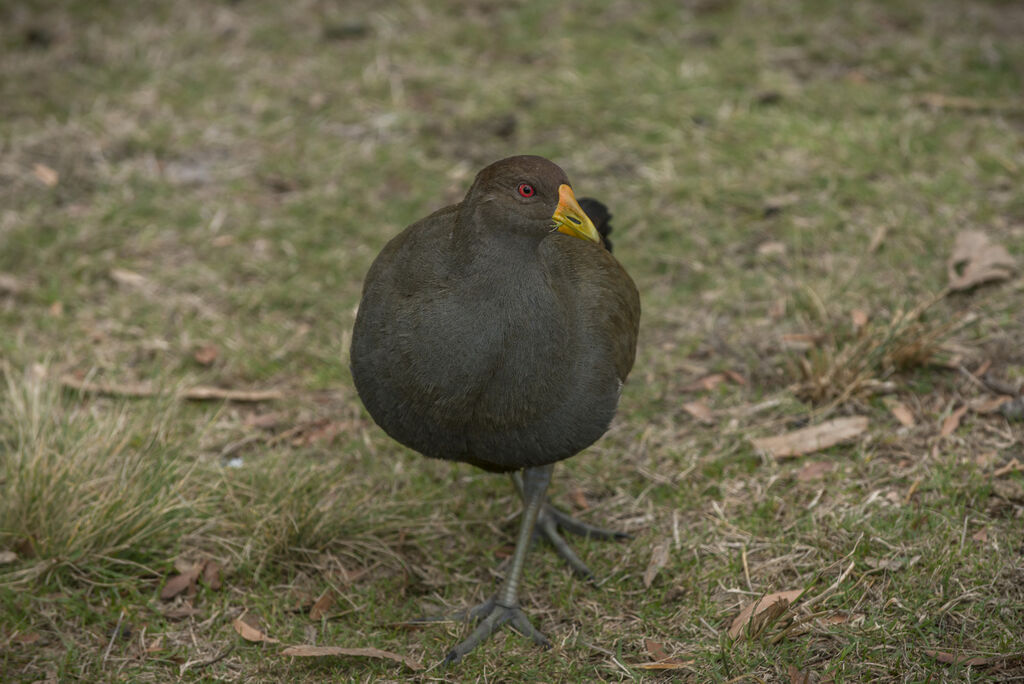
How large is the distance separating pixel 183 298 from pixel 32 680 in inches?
112

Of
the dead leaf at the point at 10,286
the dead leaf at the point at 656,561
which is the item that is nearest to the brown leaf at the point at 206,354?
the dead leaf at the point at 10,286

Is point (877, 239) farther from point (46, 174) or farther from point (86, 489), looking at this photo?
point (46, 174)

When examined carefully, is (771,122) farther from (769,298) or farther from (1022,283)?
(1022,283)

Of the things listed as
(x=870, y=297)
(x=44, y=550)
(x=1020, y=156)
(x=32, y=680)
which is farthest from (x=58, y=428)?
(x=1020, y=156)

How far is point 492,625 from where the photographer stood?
4.18 m

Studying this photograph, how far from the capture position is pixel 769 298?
5.82m

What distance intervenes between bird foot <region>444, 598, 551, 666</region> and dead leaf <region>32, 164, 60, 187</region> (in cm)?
455

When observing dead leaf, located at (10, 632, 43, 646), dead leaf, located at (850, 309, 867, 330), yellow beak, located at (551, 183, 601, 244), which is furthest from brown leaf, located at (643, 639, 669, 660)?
dead leaf, located at (10, 632, 43, 646)

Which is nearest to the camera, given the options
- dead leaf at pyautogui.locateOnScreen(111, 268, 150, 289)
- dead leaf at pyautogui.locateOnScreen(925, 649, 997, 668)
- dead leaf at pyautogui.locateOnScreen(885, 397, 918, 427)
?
dead leaf at pyautogui.locateOnScreen(925, 649, 997, 668)

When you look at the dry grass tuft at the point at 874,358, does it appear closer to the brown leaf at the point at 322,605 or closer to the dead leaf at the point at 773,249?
the dead leaf at the point at 773,249

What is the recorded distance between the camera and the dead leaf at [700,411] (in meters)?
5.15

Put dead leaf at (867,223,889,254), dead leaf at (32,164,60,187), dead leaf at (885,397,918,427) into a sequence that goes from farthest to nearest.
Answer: dead leaf at (32,164,60,187)
dead leaf at (867,223,889,254)
dead leaf at (885,397,918,427)

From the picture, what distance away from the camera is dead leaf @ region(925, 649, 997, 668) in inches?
138

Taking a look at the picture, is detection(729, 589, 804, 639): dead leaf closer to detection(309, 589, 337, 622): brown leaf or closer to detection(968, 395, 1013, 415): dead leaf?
detection(968, 395, 1013, 415): dead leaf
